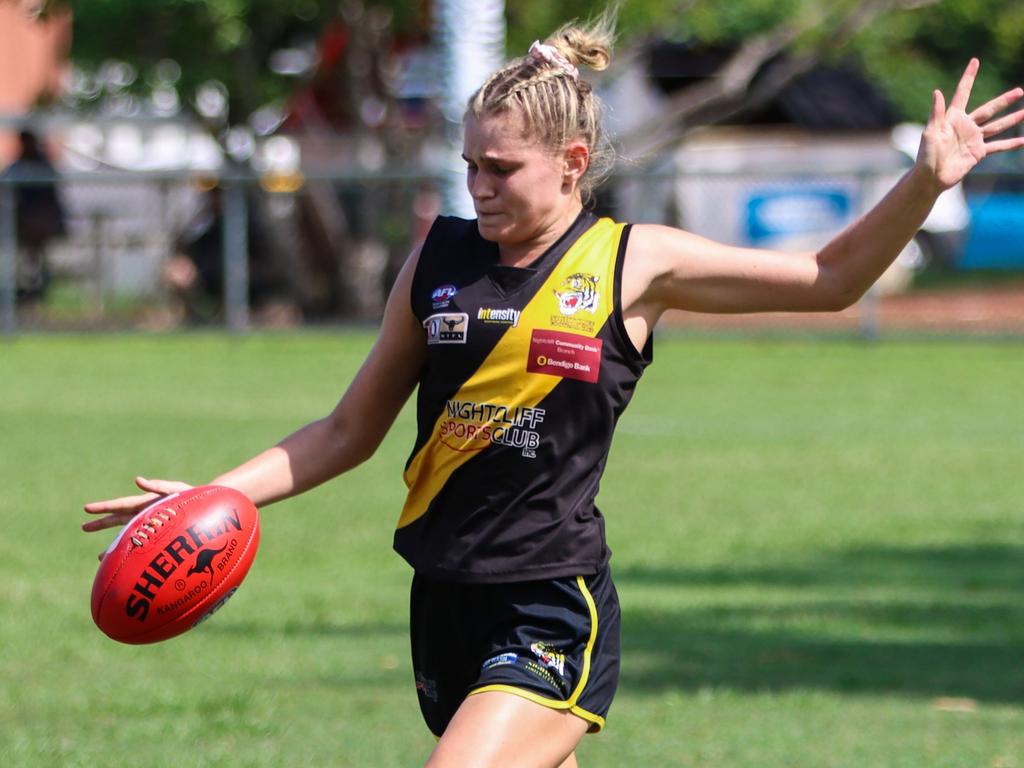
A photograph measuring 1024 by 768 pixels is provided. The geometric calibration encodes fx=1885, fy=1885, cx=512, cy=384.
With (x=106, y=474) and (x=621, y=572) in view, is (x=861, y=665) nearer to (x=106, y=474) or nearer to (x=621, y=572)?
(x=621, y=572)

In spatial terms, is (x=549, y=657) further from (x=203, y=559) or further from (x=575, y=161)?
(x=575, y=161)

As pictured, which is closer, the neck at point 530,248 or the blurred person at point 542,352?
the blurred person at point 542,352

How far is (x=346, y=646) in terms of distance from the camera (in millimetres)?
7809

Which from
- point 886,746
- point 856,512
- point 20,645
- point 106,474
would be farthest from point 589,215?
point 106,474

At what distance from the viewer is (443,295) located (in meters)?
4.25

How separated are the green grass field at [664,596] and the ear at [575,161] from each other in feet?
7.75

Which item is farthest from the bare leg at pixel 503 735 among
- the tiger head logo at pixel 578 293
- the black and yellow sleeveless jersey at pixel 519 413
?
the tiger head logo at pixel 578 293

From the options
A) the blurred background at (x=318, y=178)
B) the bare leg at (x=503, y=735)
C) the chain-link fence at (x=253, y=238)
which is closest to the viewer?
the bare leg at (x=503, y=735)

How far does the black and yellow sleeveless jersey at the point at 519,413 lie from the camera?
4133 mm

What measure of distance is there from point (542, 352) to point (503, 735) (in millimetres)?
836

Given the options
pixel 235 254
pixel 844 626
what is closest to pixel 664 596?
pixel 844 626

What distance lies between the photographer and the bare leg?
3.85m

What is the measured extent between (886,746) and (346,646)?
2516 mm

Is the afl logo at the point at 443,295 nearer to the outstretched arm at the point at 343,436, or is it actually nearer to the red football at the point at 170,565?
the outstretched arm at the point at 343,436
